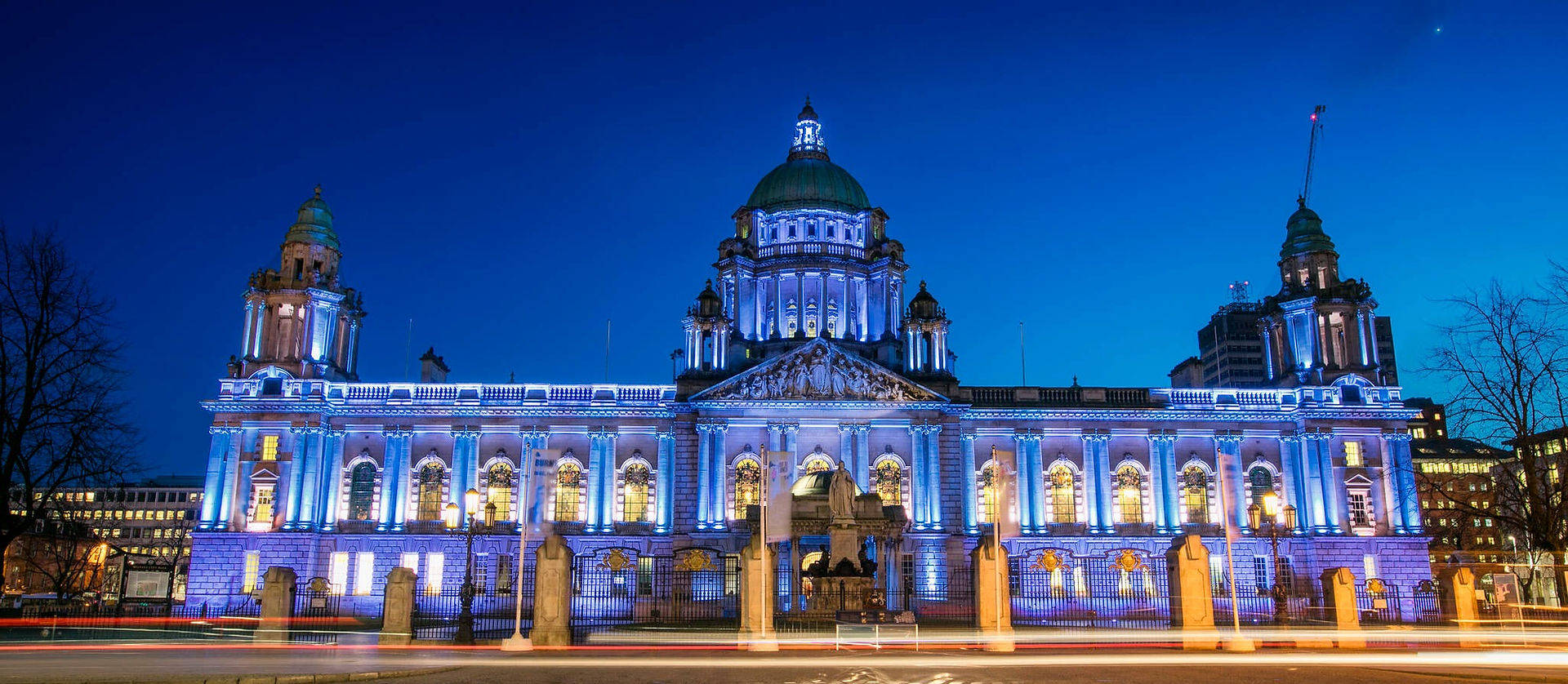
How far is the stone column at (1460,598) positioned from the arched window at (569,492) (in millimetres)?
39430

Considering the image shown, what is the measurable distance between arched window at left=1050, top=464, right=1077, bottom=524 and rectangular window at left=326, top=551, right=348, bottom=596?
35909 mm

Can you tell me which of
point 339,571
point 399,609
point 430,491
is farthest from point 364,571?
point 399,609

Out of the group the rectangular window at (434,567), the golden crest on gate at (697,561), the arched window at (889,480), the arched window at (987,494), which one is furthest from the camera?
the arched window at (987,494)

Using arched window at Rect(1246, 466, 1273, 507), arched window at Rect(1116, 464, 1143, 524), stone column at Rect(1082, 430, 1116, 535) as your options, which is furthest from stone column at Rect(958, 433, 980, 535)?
arched window at Rect(1246, 466, 1273, 507)

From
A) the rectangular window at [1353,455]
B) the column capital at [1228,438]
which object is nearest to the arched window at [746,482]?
the column capital at [1228,438]

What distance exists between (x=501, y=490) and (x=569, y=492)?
11.4 ft

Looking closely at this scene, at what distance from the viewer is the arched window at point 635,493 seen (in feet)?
197

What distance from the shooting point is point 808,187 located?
72.6m

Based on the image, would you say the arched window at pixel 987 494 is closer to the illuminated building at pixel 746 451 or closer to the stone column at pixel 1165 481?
the illuminated building at pixel 746 451

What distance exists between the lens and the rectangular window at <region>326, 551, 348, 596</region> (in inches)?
2255

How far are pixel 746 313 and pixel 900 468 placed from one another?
15.3 m

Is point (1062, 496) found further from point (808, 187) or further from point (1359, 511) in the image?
point (808, 187)

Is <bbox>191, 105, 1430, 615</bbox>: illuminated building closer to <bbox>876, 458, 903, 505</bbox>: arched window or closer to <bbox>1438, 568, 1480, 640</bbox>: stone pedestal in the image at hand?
<bbox>876, 458, 903, 505</bbox>: arched window

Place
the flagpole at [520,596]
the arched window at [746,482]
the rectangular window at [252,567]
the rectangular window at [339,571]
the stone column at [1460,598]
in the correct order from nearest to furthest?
the flagpole at [520,596], the stone column at [1460,598], the rectangular window at [252,567], the rectangular window at [339,571], the arched window at [746,482]
